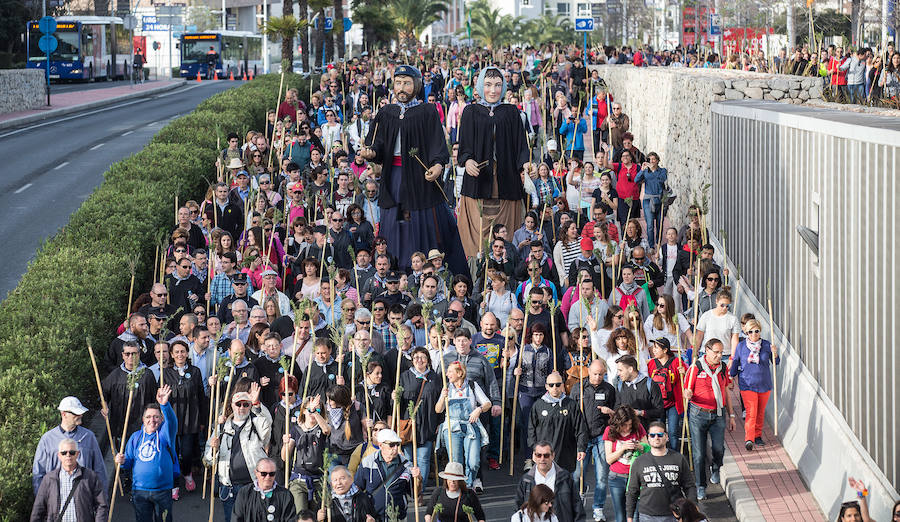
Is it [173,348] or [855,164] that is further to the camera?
[173,348]

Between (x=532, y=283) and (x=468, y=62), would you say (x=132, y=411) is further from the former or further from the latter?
(x=468, y=62)

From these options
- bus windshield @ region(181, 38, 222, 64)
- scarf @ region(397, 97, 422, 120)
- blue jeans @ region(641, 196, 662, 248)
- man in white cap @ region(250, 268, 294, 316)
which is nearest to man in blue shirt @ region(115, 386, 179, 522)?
man in white cap @ region(250, 268, 294, 316)

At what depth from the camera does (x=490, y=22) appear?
285 feet

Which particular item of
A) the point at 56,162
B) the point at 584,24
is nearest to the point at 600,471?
the point at 56,162

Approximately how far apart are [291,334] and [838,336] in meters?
4.81

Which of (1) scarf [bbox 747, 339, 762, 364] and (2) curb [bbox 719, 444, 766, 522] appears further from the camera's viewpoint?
(1) scarf [bbox 747, 339, 762, 364]

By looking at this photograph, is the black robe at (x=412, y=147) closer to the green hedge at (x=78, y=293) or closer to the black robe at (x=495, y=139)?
the black robe at (x=495, y=139)

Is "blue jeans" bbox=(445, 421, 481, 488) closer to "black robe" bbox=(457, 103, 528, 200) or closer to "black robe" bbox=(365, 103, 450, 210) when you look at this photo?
"black robe" bbox=(365, 103, 450, 210)

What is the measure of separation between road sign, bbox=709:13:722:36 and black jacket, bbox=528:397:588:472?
40.3 m

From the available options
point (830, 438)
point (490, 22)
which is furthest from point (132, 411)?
point (490, 22)

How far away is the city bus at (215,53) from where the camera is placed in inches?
2520

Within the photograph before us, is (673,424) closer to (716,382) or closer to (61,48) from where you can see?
(716,382)

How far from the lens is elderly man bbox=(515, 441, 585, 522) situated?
27.7 feet

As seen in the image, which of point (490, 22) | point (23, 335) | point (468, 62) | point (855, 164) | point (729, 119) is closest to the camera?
point (855, 164)
